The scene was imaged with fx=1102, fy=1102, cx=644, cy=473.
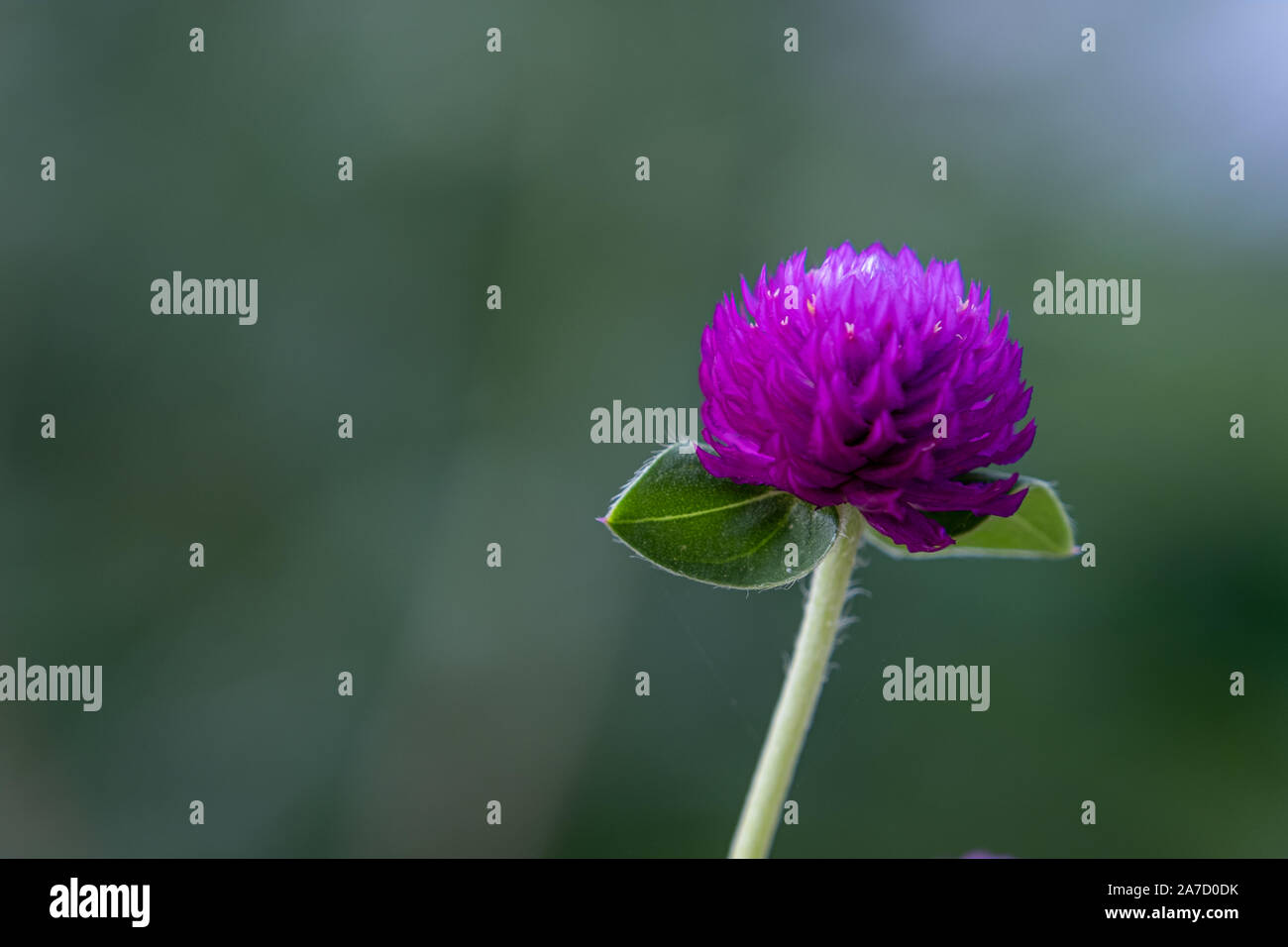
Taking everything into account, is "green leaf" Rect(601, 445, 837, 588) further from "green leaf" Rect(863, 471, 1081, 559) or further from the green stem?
"green leaf" Rect(863, 471, 1081, 559)

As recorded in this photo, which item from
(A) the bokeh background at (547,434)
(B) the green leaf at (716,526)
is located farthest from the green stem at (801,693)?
(A) the bokeh background at (547,434)

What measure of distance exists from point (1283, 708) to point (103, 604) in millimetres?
4003

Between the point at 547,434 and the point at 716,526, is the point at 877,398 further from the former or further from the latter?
the point at 547,434

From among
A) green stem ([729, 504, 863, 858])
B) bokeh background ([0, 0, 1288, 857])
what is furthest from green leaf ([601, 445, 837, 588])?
bokeh background ([0, 0, 1288, 857])

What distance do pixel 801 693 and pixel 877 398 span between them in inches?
13.0

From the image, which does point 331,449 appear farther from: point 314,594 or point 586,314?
point 586,314

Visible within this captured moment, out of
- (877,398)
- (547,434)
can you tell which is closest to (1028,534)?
(877,398)

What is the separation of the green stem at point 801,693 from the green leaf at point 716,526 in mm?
41

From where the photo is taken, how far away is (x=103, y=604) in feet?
12.2

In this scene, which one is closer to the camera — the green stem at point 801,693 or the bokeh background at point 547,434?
the green stem at point 801,693

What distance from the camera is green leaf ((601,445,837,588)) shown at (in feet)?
4.11

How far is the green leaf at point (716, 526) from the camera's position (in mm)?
1254

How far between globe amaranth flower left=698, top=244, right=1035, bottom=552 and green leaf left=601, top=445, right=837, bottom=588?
7cm

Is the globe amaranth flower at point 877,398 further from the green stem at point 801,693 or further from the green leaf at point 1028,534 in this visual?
the green leaf at point 1028,534
